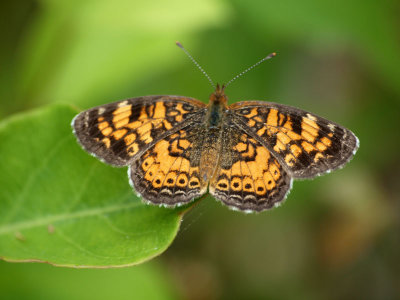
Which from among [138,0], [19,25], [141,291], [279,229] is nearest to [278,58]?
[279,229]

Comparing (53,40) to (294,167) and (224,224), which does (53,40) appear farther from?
(224,224)

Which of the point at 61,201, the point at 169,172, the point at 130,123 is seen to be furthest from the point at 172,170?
the point at 61,201

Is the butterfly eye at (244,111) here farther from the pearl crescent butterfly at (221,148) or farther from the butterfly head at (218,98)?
the butterfly head at (218,98)

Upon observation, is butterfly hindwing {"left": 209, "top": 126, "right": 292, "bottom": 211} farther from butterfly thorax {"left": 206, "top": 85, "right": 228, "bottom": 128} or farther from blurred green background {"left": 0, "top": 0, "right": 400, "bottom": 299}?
blurred green background {"left": 0, "top": 0, "right": 400, "bottom": 299}

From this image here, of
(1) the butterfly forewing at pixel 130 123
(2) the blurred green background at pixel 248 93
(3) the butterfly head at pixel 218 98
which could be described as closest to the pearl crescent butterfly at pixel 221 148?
(1) the butterfly forewing at pixel 130 123

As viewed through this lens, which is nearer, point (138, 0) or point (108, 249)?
point (108, 249)

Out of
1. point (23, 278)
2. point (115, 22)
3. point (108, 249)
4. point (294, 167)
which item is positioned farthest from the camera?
point (115, 22)
